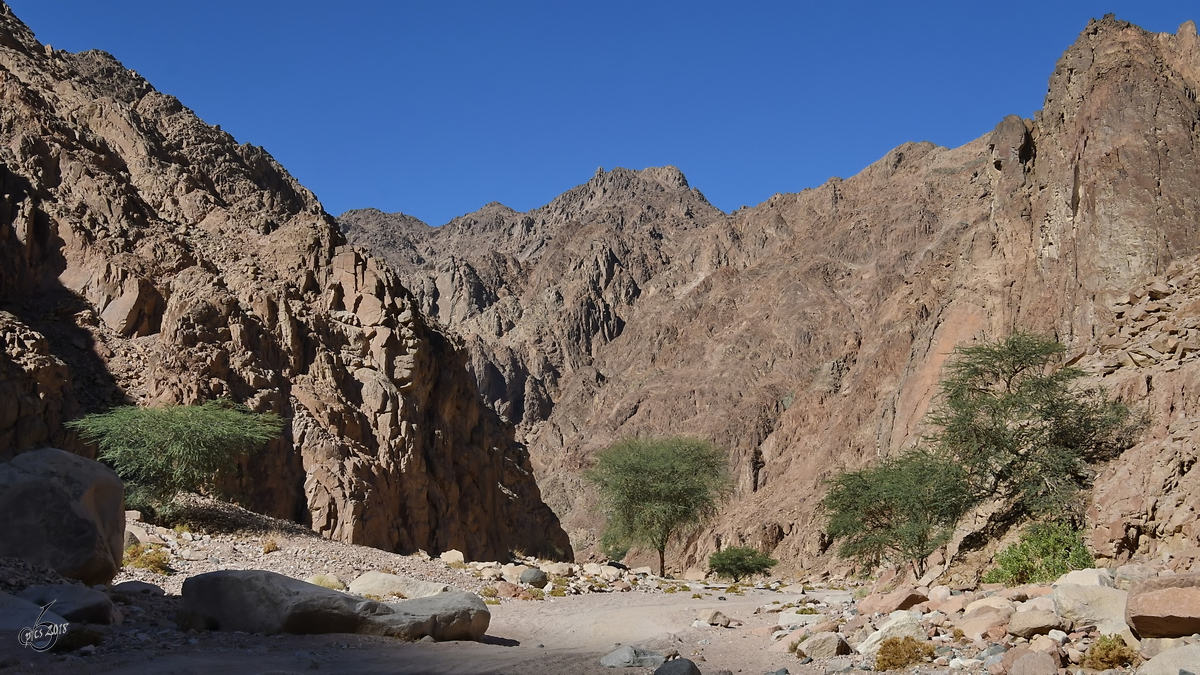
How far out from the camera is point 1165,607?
9.85 m

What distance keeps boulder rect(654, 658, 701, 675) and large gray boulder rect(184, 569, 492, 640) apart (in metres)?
4.18

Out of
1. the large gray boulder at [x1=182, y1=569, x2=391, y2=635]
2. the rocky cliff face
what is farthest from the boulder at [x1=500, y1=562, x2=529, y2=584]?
the large gray boulder at [x1=182, y1=569, x2=391, y2=635]

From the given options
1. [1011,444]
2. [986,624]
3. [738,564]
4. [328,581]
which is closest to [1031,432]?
[1011,444]

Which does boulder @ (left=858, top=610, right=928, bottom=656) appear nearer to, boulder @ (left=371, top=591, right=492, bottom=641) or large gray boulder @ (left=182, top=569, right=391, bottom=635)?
boulder @ (left=371, top=591, right=492, bottom=641)

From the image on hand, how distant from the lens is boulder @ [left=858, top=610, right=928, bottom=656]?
12.6 metres

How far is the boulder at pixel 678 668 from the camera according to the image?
436 inches

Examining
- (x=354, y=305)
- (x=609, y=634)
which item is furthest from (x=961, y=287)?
(x=609, y=634)

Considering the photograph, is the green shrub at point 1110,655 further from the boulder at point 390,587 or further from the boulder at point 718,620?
the boulder at point 390,587

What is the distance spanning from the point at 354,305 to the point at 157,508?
18.2 metres

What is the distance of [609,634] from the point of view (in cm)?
1694

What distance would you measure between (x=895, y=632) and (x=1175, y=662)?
4254 mm

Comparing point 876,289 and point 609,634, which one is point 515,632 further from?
point 876,289

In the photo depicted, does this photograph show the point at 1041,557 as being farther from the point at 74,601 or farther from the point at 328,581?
the point at 74,601

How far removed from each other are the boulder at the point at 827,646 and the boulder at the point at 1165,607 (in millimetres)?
4001
